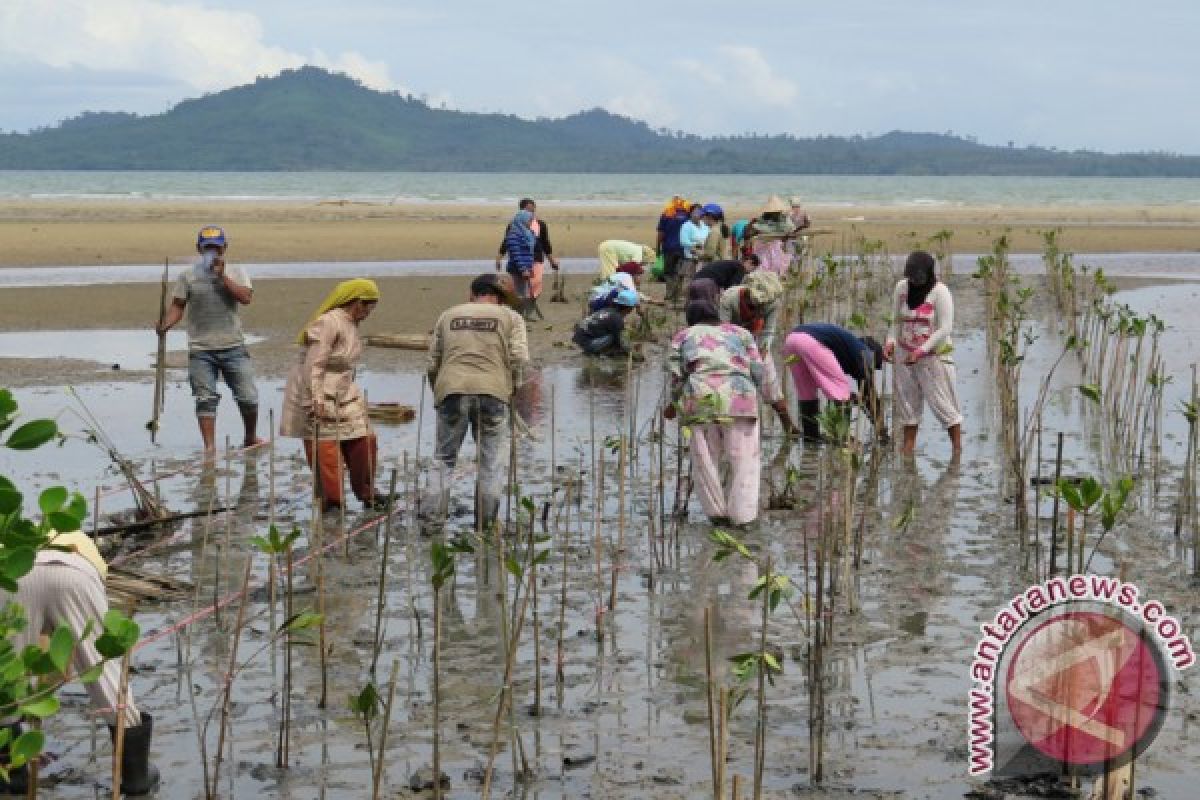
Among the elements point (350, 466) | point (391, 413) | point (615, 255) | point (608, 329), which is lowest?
point (391, 413)

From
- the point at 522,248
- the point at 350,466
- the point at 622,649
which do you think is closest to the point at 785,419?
the point at 350,466

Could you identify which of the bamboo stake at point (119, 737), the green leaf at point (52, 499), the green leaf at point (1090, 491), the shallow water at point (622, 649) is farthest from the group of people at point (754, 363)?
the green leaf at point (52, 499)

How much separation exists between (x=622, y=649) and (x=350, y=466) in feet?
10.3

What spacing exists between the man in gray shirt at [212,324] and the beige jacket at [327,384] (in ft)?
5.81

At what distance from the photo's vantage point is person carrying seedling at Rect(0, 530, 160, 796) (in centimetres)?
507

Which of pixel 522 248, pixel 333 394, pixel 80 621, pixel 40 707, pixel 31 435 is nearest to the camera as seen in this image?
pixel 31 435

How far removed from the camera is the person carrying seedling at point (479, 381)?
9.09 meters

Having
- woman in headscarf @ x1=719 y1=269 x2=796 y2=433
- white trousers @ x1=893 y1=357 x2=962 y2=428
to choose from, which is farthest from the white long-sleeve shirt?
woman in headscarf @ x1=719 y1=269 x2=796 y2=433

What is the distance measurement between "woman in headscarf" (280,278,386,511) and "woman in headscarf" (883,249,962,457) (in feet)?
11.8

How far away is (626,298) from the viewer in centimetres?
1648

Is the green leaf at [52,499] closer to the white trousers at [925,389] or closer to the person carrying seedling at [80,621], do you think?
the person carrying seedling at [80,621]

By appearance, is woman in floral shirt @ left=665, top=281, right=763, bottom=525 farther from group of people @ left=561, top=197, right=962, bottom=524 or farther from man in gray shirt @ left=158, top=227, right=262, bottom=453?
man in gray shirt @ left=158, top=227, right=262, bottom=453

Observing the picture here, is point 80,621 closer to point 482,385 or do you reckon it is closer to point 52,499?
point 52,499

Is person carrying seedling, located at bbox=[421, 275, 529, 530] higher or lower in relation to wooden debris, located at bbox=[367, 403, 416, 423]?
higher
